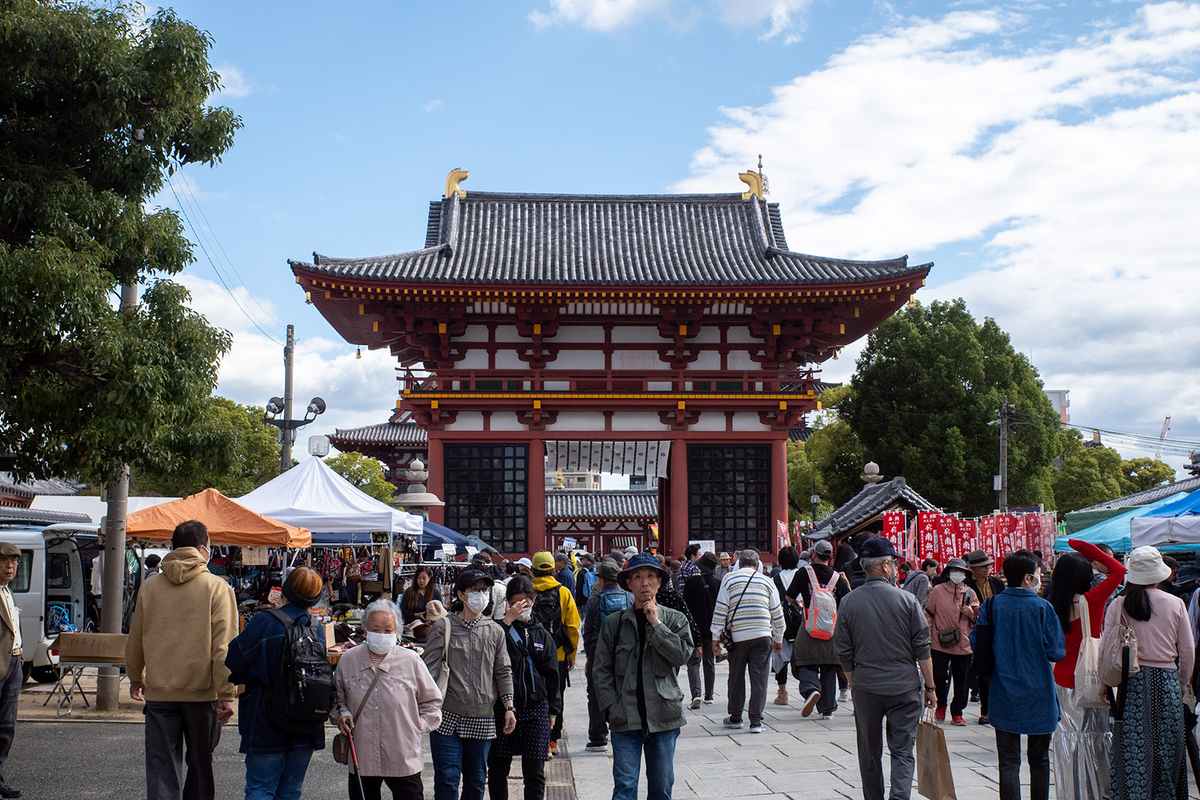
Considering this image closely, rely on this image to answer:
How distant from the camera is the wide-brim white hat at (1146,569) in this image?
611 centimetres

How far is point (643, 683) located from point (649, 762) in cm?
50

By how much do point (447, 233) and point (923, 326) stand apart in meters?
21.2

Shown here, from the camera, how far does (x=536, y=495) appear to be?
73.5ft

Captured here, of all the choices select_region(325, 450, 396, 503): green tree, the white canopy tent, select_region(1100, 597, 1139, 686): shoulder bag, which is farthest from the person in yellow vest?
select_region(325, 450, 396, 503): green tree

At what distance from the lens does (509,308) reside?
22969 millimetres

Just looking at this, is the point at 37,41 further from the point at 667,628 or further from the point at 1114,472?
the point at 1114,472

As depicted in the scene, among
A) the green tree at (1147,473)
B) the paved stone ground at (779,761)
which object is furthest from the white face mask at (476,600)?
the green tree at (1147,473)

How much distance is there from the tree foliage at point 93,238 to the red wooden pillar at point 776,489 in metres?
15.7

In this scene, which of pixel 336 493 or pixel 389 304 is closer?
pixel 336 493

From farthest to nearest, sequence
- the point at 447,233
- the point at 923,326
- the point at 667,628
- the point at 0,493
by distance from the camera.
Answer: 1. the point at 923,326
2. the point at 0,493
3. the point at 447,233
4. the point at 667,628

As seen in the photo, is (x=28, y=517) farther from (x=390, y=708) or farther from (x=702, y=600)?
(x=390, y=708)

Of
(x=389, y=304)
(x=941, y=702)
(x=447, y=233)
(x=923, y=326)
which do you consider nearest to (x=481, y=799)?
(x=941, y=702)

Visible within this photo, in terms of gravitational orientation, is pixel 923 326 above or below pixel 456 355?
above

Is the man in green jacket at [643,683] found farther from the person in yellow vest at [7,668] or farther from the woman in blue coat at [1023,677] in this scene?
the person in yellow vest at [7,668]
